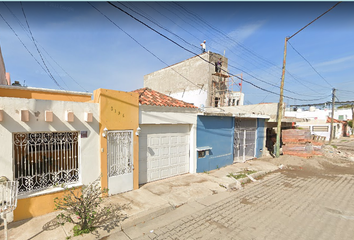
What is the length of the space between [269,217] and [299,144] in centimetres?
1007

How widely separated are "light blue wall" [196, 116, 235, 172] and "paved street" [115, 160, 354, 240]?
2.21 m

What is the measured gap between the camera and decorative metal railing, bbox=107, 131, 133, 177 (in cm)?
557

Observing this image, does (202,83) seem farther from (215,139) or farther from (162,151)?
(162,151)

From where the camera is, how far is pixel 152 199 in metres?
5.39

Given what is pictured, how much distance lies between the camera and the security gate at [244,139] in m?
10.4

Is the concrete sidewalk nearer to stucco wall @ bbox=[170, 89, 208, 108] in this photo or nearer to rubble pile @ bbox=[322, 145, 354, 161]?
rubble pile @ bbox=[322, 145, 354, 161]

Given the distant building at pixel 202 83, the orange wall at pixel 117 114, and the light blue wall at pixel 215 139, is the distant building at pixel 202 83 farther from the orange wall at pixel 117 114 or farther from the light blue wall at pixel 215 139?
the orange wall at pixel 117 114

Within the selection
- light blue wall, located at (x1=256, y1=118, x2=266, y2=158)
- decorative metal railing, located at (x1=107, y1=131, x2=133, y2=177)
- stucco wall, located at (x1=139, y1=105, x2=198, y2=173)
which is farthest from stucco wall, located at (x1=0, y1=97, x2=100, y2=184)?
light blue wall, located at (x1=256, y1=118, x2=266, y2=158)

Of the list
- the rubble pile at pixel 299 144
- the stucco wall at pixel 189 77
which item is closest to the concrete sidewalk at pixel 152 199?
the rubble pile at pixel 299 144

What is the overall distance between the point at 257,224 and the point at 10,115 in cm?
660

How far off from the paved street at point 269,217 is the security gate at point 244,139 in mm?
3664

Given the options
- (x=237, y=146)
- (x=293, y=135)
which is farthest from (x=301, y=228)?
(x=293, y=135)

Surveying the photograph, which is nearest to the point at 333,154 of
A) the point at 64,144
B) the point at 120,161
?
the point at 120,161

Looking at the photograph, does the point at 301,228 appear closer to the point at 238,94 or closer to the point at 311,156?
the point at 311,156
